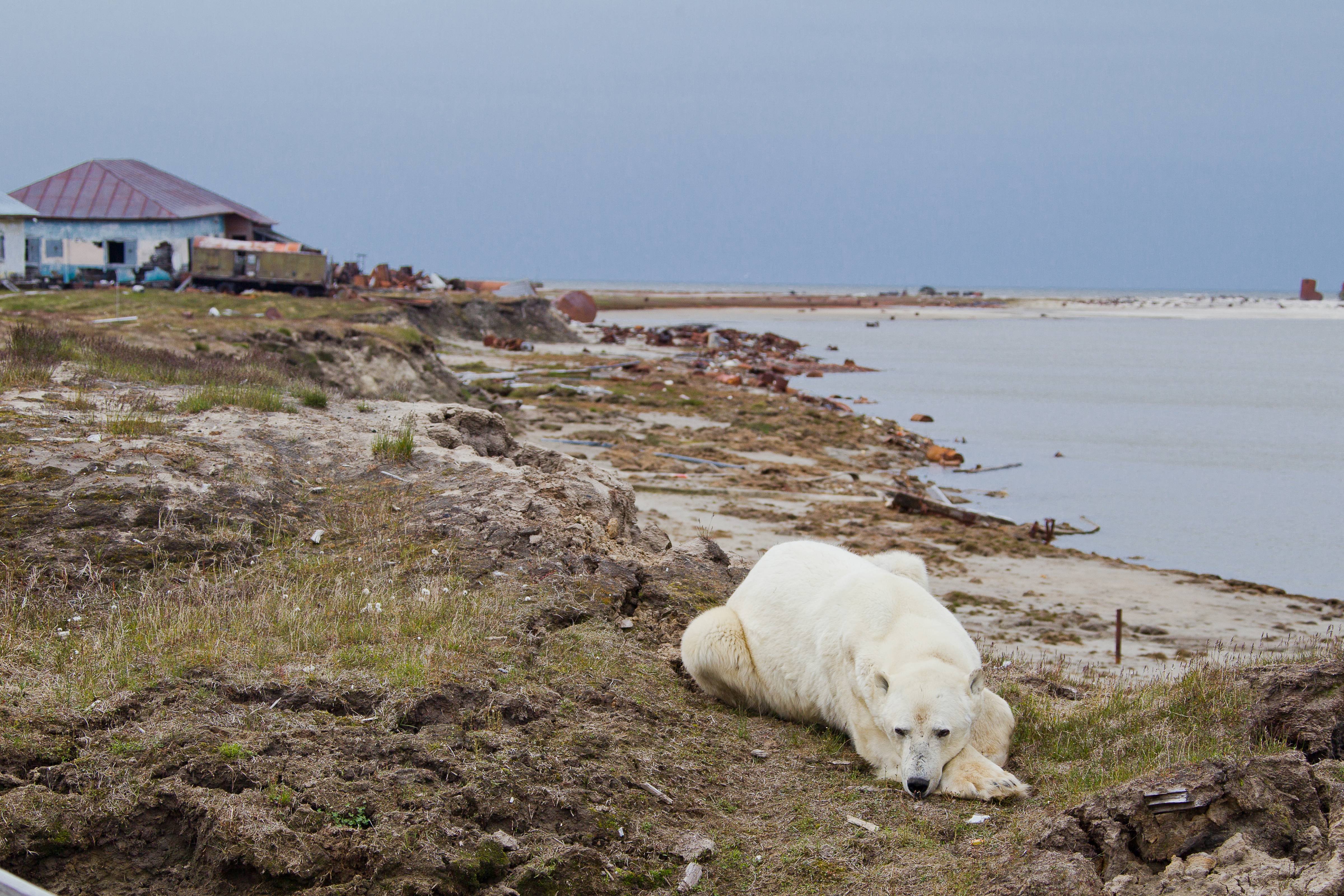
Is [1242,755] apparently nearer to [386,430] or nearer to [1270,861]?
[1270,861]

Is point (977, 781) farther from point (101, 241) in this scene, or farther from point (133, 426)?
point (101, 241)

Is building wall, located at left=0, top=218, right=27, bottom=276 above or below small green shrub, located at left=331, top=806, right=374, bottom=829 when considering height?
above

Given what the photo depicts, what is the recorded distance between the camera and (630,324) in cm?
7619

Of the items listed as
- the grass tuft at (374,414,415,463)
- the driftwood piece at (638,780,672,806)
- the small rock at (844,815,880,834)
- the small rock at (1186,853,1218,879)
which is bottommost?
the small rock at (844,815,880,834)

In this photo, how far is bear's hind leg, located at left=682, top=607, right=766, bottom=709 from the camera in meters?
6.68

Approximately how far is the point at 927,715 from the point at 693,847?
1478mm

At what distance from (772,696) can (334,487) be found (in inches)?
197

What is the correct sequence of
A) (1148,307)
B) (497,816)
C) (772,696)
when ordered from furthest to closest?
(1148,307), (772,696), (497,816)

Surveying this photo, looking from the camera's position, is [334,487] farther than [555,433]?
No

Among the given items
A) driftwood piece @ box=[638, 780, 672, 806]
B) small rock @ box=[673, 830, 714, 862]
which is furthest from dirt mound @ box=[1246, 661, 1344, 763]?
driftwood piece @ box=[638, 780, 672, 806]

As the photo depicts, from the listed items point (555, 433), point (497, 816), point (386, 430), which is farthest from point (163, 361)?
point (497, 816)

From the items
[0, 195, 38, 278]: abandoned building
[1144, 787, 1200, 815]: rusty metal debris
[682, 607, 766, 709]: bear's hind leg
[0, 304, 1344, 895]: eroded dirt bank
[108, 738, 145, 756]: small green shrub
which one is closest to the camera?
[0, 304, 1344, 895]: eroded dirt bank

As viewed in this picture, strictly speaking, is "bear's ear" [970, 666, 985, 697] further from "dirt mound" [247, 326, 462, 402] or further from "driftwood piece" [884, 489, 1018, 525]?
"dirt mound" [247, 326, 462, 402]

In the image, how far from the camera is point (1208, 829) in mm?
4145
